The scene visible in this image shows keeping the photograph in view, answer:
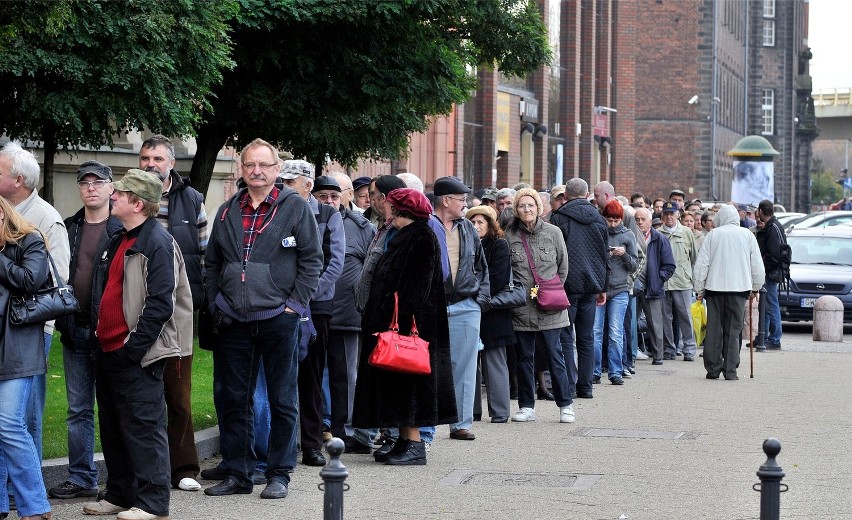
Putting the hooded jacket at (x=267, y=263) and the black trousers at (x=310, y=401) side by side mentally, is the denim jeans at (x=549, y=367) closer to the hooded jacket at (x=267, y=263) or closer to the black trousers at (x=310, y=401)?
the black trousers at (x=310, y=401)

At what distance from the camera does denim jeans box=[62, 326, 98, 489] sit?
28.3 feet

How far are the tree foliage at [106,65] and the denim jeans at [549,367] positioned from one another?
368 cm

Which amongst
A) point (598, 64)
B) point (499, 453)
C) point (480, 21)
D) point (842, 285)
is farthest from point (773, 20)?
point (499, 453)

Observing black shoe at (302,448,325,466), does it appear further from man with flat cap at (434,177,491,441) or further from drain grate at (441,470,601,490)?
man with flat cap at (434,177,491,441)

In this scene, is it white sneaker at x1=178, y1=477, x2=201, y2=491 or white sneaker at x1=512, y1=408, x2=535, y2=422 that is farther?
white sneaker at x1=512, y1=408, x2=535, y2=422

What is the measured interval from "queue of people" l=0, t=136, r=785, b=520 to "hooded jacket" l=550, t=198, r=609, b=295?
2cm

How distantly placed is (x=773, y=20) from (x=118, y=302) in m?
102

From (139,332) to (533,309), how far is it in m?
5.58

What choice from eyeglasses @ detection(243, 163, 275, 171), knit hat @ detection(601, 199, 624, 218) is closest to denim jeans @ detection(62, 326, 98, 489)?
eyeglasses @ detection(243, 163, 275, 171)

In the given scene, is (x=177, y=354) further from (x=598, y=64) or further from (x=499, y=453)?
(x=598, y=64)

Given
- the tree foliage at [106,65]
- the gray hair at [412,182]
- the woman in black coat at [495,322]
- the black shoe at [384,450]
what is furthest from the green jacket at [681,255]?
the black shoe at [384,450]

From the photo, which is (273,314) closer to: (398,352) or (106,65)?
(398,352)

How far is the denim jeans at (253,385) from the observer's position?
28.9ft

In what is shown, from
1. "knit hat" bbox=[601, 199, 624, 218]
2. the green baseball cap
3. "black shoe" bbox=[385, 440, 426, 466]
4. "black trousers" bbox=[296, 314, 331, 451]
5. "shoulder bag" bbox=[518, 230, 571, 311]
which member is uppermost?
the green baseball cap
